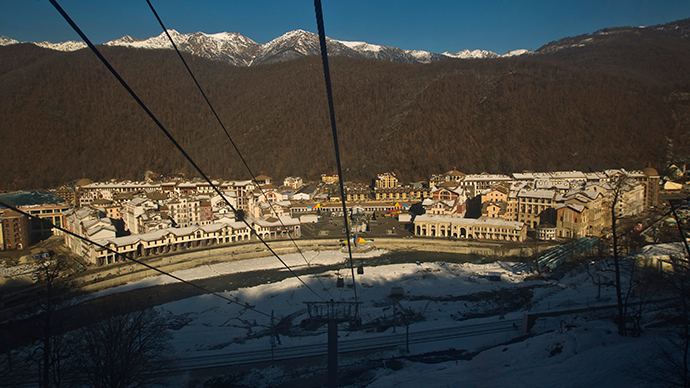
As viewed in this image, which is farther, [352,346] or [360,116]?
[360,116]

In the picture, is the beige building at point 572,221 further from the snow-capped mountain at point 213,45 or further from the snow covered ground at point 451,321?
the snow-capped mountain at point 213,45

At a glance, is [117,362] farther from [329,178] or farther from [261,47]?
[261,47]

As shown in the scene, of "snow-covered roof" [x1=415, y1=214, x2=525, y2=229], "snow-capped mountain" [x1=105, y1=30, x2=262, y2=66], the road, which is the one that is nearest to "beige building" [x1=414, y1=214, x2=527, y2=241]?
"snow-covered roof" [x1=415, y1=214, x2=525, y2=229]

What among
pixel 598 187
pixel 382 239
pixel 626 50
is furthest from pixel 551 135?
pixel 626 50

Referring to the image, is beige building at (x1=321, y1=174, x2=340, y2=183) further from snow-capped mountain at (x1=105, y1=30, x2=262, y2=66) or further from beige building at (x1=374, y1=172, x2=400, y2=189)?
snow-capped mountain at (x1=105, y1=30, x2=262, y2=66)

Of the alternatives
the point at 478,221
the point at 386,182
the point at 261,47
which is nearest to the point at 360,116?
the point at 386,182

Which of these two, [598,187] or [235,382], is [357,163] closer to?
[598,187]
